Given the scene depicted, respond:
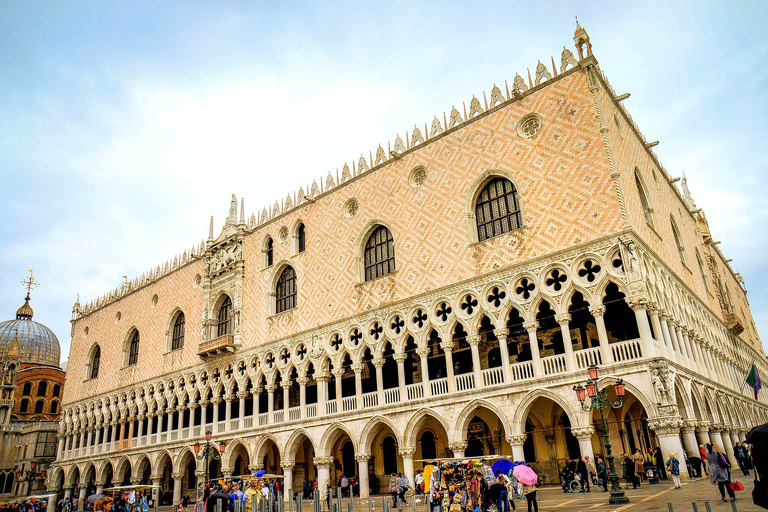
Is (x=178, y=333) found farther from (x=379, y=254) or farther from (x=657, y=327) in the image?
(x=657, y=327)

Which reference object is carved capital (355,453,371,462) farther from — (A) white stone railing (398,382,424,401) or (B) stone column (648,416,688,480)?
(B) stone column (648,416,688,480)

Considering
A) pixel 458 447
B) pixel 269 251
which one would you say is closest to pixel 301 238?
pixel 269 251

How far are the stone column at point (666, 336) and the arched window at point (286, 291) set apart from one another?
1451cm

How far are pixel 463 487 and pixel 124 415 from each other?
2671 cm

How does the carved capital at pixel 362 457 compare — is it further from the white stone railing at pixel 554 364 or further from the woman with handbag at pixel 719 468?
the woman with handbag at pixel 719 468

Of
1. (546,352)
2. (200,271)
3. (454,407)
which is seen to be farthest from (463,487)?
(200,271)

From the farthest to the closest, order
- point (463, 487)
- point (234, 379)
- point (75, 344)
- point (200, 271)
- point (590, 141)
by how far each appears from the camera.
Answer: point (75, 344) → point (200, 271) → point (234, 379) → point (590, 141) → point (463, 487)

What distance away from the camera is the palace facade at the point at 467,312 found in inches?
640

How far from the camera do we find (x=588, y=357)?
51.7 feet

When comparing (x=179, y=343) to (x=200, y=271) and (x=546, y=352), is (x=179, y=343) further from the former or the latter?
(x=546, y=352)

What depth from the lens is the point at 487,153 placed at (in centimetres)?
1925

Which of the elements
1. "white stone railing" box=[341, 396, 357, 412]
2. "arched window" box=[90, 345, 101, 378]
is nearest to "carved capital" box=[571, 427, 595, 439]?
"white stone railing" box=[341, 396, 357, 412]

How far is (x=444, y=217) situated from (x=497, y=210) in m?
1.97

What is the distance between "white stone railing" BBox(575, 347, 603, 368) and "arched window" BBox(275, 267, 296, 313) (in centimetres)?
1283
